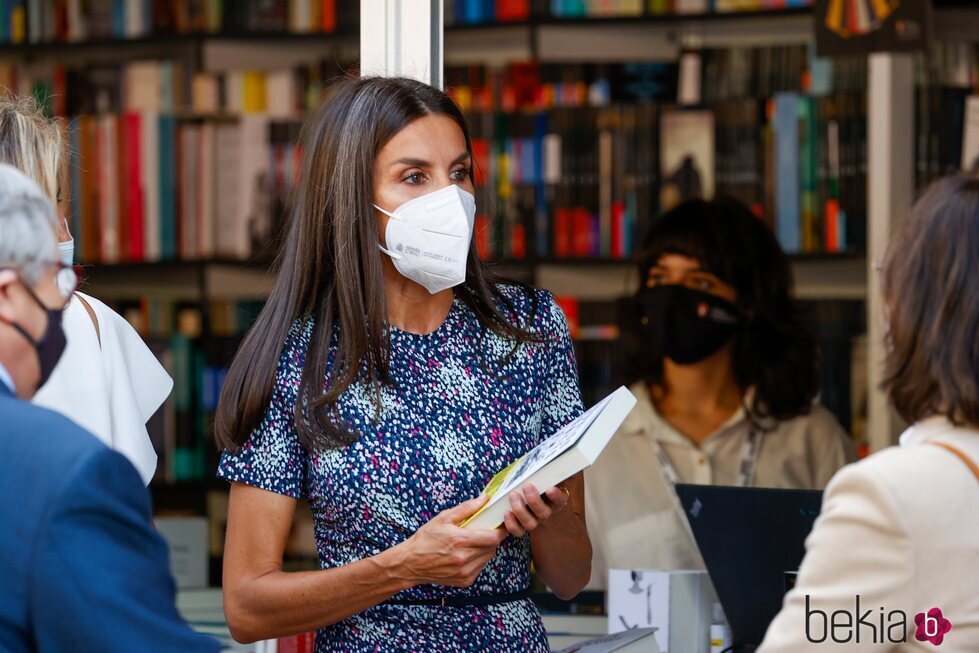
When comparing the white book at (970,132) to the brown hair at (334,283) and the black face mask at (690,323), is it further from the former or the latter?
the brown hair at (334,283)

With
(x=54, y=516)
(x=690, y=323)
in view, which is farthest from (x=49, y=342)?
(x=690, y=323)

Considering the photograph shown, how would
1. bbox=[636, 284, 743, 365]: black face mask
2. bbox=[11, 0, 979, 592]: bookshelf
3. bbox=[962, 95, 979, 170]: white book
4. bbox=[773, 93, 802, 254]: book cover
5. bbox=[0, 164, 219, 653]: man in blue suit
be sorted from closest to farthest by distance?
bbox=[0, 164, 219, 653]: man in blue suit < bbox=[636, 284, 743, 365]: black face mask < bbox=[962, 95, 979, 170]: white book < bbox=[773, 93, 802, 254]: book cover < bbox=[11, 0, 979, 592]: bookshelf

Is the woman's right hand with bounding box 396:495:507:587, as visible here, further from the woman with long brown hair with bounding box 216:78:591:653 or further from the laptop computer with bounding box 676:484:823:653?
the laptop computer with bounding box 676:484:823:653

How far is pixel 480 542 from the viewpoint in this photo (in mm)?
1633

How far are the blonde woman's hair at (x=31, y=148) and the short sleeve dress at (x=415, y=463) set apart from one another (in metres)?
0.42

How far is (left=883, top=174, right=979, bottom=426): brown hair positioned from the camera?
4.28 ft

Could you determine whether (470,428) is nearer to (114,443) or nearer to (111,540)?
(114,443)

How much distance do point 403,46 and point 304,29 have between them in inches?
92.6

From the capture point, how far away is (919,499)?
4.14 ft

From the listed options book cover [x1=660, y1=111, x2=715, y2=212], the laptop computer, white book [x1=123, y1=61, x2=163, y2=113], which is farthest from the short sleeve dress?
white book [x1=123, y1=61, x2=163, y2=113]

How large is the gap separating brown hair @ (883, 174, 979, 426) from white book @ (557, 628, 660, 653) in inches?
24.0

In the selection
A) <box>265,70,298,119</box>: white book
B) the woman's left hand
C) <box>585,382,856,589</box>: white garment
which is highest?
<box>265,70,298,119</box>: white book

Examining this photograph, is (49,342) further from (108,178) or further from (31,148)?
(108,178)

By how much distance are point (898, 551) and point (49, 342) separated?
0.87 meters
